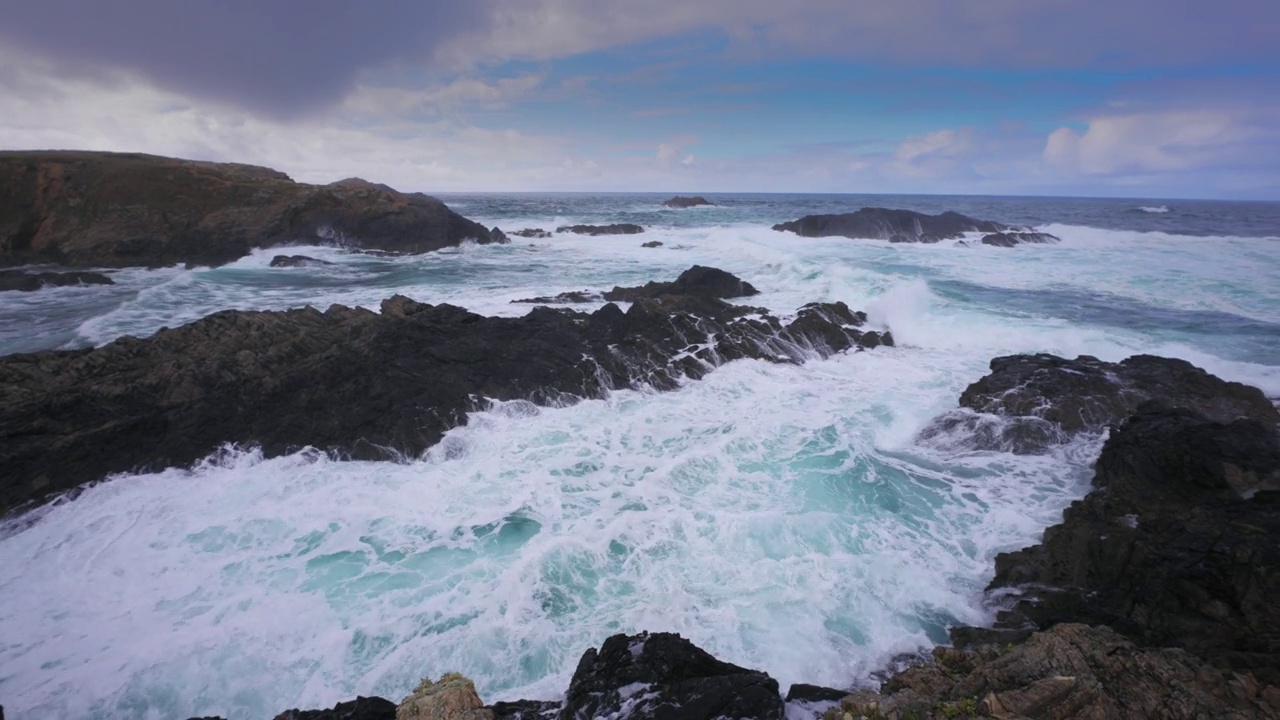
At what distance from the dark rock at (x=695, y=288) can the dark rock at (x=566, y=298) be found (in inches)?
19.6

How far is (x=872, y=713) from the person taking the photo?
144 inches

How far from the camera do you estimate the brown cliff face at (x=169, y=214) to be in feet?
85.4

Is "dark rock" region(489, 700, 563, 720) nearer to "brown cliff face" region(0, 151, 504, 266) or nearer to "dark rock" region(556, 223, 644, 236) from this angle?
"brown cliff face" region(0, 151, 504, 266)

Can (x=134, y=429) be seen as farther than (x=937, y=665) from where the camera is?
Yes

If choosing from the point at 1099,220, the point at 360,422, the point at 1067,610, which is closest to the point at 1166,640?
the point at 1067,610

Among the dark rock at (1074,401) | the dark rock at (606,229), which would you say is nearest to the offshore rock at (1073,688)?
the dark rock at (1074,401)

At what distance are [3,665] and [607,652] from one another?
6.20m

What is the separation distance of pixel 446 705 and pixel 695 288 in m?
15.0

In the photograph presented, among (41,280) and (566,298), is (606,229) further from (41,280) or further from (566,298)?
(41,280)

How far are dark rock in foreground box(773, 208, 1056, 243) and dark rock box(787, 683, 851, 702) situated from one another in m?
39.7

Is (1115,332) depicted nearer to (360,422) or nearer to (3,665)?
(360,422)

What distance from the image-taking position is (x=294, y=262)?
2809cm

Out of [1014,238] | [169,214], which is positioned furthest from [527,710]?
[1014,238]

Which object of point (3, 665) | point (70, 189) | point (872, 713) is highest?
point (70, 189)
